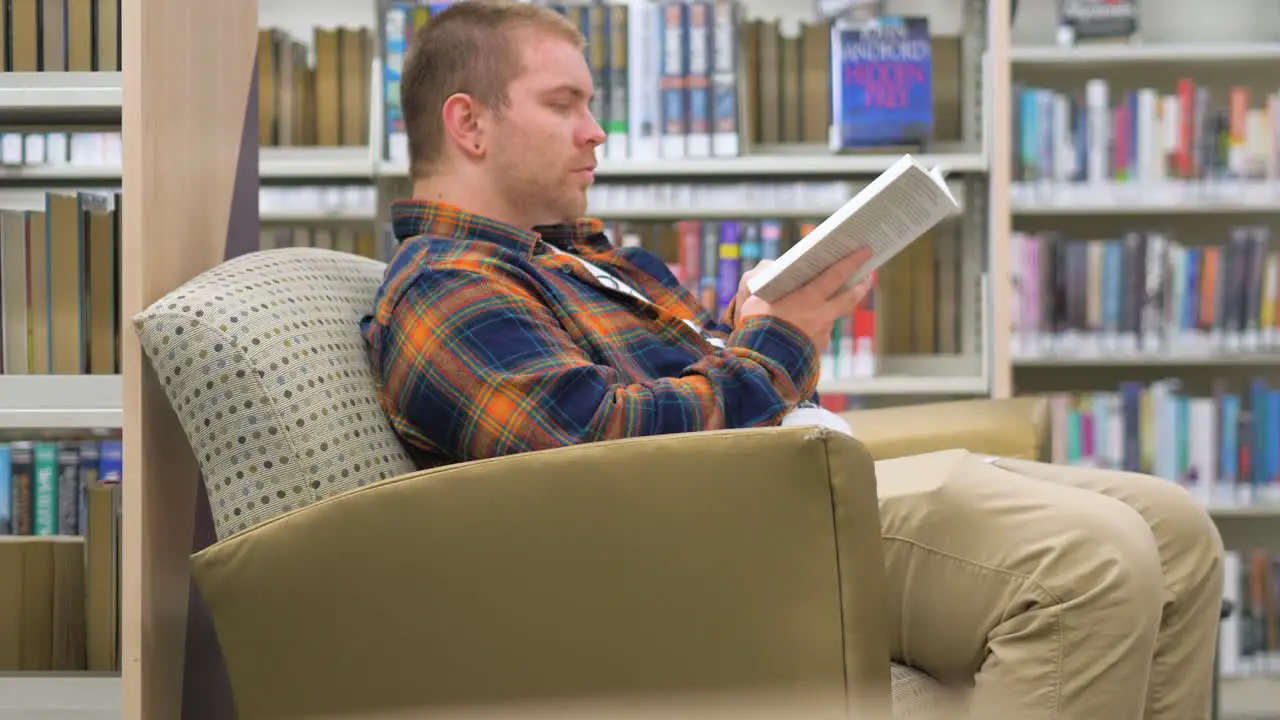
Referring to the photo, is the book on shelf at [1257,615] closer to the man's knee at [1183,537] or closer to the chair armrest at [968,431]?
the chair armrest at [968,431]

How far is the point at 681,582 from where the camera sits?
0.99 meters

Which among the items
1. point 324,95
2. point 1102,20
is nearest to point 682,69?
point 324,95

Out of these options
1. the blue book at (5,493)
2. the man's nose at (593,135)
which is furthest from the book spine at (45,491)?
the man's nose at (593,135)

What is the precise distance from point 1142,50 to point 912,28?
0.55 m

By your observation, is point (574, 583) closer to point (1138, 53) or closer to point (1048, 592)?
point (1048, 592)

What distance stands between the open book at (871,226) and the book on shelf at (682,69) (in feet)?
4.97

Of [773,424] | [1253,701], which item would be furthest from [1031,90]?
[773,424]

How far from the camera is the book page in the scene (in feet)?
3.89

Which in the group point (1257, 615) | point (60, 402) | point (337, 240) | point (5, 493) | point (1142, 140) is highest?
point (1142, 140)

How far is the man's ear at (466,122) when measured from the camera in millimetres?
1493

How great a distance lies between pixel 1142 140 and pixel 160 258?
2.28 metres

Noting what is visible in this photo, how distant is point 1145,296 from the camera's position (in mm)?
2832

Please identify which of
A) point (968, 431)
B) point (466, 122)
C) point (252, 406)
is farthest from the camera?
point (968, 431)

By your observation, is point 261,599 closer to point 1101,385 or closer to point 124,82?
point 124,82
